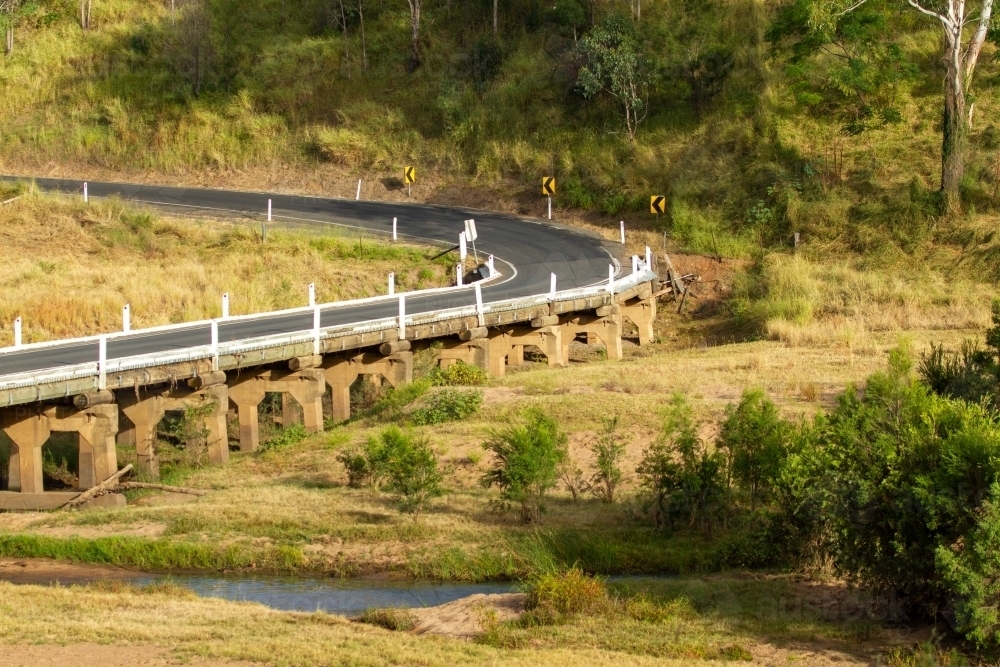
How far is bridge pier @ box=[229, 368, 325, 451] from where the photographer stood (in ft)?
89.4

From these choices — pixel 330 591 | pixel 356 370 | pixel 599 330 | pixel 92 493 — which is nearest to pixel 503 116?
pixel 599 330

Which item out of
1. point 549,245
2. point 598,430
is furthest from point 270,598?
point 549,245

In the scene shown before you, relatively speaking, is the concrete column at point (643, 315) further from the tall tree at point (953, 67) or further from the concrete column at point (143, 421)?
the concrete column at point (143, 421)

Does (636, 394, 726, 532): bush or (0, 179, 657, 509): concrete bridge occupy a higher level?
(0, 179, 657, 509): concrete bridge

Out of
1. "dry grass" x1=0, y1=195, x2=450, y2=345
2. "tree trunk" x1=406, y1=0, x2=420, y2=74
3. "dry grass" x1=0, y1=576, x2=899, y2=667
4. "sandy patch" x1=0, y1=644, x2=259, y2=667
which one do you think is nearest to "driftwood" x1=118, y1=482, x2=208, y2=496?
"dry grass" x1=0, y1=576, x2=899, y2=667

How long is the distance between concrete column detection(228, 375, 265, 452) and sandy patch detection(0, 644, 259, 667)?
12.3 m

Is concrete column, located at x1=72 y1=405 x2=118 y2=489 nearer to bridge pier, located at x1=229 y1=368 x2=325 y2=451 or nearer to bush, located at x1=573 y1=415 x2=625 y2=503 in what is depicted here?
bridge pier, located at x1=229 y1=368 x2=325 y2=451

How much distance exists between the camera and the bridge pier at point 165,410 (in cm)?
2492

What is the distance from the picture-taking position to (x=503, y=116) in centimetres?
5872

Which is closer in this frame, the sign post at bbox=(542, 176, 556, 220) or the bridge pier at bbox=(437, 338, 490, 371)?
the bridge pier at bbox=(437, 338, 490, 371)

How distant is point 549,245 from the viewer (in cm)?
4625

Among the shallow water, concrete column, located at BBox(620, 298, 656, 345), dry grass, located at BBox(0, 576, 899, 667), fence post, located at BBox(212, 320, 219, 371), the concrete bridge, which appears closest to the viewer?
dry grass, located at BBox(0, 576, 899, 667)

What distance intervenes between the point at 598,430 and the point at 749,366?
252 inches

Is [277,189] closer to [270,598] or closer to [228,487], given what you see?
[228,487]
